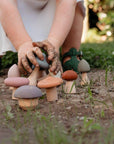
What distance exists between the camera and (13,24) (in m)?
2.11

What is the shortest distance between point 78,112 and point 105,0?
8.49 m

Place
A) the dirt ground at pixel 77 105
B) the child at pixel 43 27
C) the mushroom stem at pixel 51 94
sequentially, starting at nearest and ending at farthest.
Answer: the dirt ground at pixel 77 105
the mushroom stem at pixel 51 94
the child at pixel 43 27

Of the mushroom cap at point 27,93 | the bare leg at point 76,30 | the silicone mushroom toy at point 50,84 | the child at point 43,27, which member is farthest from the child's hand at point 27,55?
the bare leg at point 76,30

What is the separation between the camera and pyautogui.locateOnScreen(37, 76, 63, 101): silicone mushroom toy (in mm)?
1734

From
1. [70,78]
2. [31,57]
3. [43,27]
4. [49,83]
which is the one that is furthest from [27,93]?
[43,27]

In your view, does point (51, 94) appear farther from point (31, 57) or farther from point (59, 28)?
point (59, 28)

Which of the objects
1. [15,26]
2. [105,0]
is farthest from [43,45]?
[105,0]

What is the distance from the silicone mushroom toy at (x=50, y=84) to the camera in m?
1.73

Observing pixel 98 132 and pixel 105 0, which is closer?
pixel 98 132

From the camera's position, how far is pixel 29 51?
6.16 ft

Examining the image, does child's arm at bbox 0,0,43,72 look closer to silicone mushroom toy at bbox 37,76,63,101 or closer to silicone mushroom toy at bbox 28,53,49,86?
silicone mushroom toy at bbox 28,53,49,86

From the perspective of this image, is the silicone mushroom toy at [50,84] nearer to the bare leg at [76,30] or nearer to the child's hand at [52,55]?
the child's hand at [52,55]

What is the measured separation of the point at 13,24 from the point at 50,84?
0.66m

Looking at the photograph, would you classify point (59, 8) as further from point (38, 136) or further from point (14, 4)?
point (38, 136)
